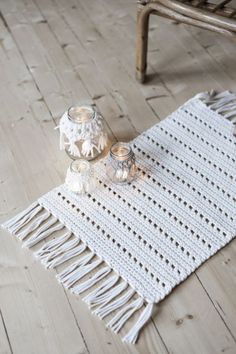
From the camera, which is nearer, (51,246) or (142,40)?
(51,246)

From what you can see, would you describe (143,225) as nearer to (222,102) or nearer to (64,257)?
(64,257)

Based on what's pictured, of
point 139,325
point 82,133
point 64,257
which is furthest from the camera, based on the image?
point 82,133

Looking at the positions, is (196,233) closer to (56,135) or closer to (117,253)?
(117,253)

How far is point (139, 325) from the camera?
1.14 metres

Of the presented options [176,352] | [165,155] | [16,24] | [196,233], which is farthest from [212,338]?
[16,24]

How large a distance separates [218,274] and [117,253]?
0.84 ft

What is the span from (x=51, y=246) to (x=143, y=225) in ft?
0.80

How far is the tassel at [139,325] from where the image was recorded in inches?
44.1

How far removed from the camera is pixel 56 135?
1539mm

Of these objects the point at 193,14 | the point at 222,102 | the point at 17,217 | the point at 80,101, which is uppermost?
the point at 193,14

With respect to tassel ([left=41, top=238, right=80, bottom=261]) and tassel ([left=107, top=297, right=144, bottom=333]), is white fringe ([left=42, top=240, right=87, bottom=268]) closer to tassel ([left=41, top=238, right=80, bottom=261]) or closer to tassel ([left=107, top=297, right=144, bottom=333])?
tassel ([left=41, top=238, right=80, bottom=261])

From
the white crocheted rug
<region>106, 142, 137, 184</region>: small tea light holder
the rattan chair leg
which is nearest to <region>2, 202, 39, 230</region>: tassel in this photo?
the white crocheted rug

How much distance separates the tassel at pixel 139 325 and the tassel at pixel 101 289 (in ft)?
0.34

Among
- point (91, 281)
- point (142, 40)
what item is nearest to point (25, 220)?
point (91, 281)
